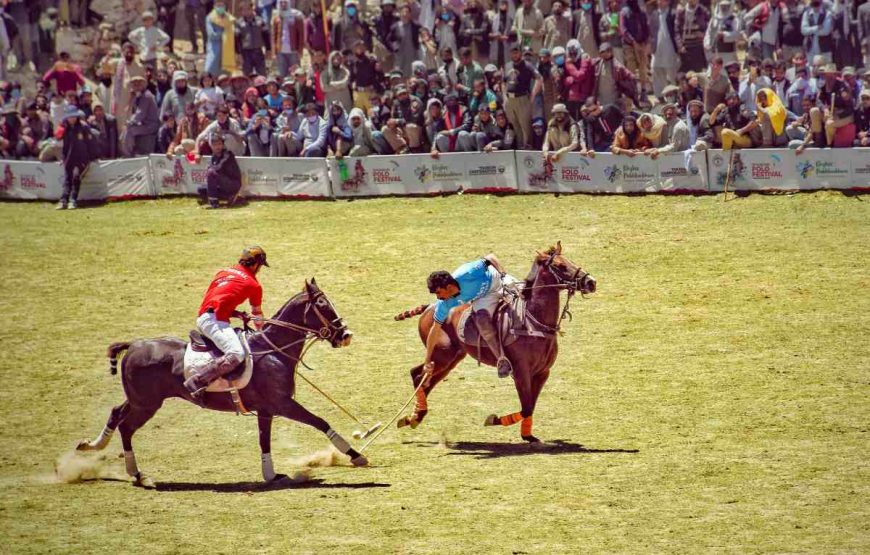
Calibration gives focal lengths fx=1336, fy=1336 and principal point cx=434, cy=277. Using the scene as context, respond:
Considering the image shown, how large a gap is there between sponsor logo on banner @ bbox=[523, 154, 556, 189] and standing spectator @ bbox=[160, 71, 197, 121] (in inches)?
394

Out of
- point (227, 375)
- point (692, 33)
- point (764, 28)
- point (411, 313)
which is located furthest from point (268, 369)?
point (764, 28)

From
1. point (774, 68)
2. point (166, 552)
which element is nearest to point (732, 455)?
point (166, 552)

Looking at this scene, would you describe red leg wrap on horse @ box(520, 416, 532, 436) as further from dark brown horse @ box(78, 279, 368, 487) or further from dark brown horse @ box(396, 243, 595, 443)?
dark brown horse @ box(78, 279, 368, 487)

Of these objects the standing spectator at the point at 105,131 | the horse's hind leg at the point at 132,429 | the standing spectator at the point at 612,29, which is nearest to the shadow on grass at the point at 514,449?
the horse's hind leg at the point at 132,429

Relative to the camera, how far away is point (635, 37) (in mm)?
35094

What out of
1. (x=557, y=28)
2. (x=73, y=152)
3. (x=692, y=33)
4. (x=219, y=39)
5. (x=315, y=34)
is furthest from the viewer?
(x=219, y=39)

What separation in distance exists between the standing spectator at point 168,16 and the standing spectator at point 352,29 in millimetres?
7002

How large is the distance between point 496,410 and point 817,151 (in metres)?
12.9

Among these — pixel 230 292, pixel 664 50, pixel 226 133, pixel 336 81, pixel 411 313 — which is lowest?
pixel 411 313

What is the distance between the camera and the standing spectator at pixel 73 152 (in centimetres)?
3553

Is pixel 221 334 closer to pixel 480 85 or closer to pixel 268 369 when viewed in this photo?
pixel 268 369

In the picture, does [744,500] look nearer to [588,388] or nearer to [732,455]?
[732,455]

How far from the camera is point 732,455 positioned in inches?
719

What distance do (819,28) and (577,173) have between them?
744cm
